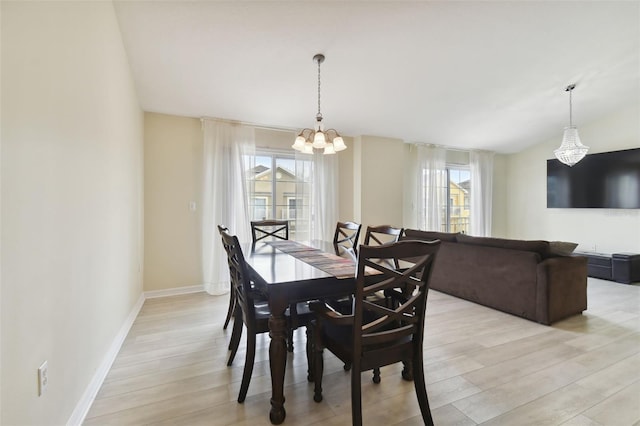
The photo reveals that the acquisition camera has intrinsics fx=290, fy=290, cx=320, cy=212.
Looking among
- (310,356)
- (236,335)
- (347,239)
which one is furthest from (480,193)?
(236,335)

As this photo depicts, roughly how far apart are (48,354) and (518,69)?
497cm

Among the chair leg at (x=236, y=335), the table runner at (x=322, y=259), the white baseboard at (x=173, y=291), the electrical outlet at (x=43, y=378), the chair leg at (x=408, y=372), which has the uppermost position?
the table runner at (x=322, y=259)

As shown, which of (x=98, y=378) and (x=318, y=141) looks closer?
(x=98, y=378)

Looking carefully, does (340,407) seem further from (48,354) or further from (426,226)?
(426,226)

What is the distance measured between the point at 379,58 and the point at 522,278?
110 inches

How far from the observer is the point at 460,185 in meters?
6.34

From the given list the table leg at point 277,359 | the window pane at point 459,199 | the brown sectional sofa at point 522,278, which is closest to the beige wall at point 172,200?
the table leg at point 277,359

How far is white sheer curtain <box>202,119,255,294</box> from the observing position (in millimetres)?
3953

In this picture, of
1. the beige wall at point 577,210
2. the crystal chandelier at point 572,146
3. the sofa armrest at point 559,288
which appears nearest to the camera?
the sofa armrest at point 559,288

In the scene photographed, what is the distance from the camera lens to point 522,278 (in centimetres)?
308

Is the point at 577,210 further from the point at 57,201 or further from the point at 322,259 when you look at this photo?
the point at 57,201

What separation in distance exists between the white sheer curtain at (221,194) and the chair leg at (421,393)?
9.98 feet

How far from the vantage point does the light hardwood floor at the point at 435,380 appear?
166 centimetres

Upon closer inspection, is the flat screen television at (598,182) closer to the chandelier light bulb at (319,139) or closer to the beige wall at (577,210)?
the beige wall at (577,210)
